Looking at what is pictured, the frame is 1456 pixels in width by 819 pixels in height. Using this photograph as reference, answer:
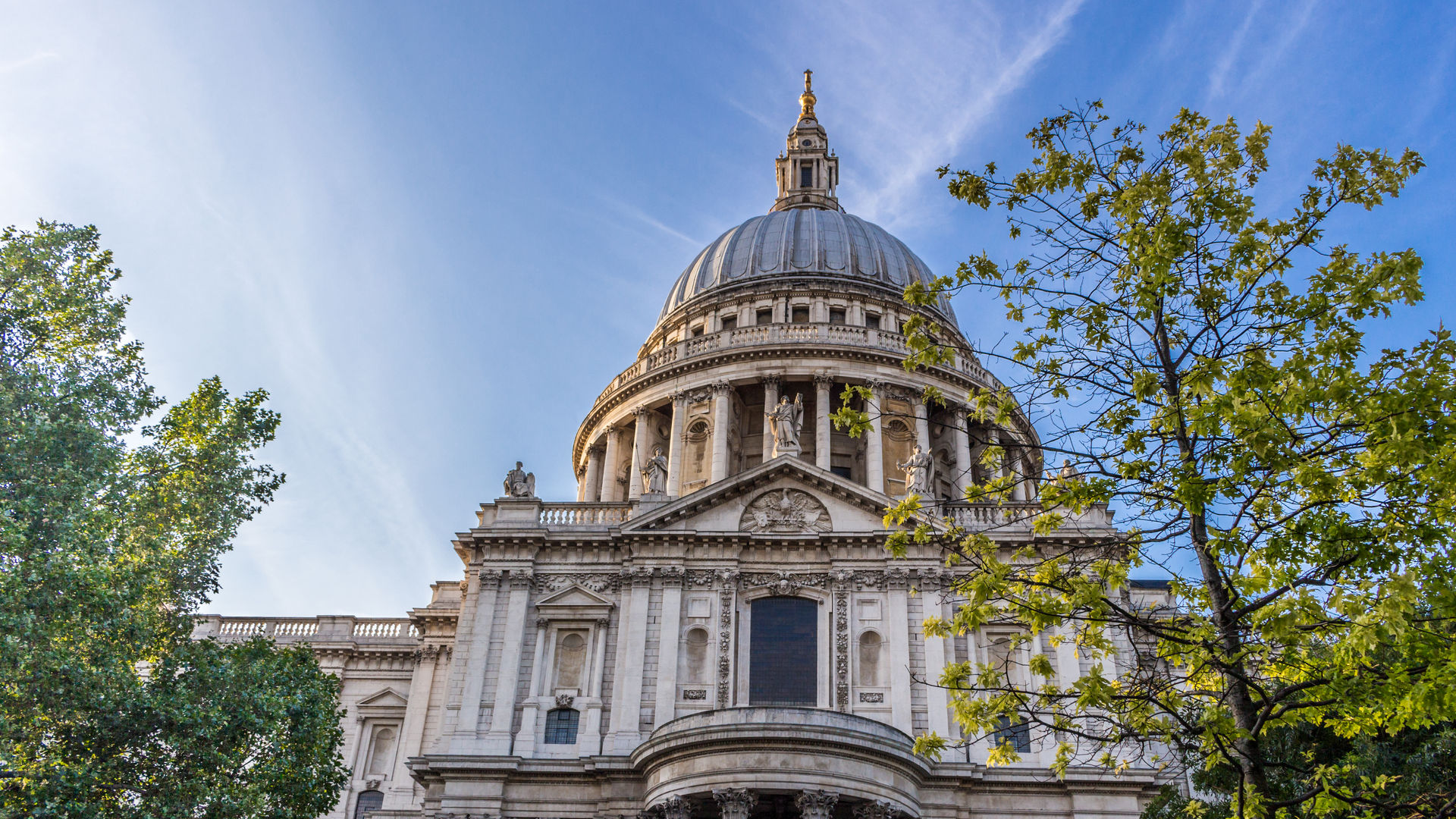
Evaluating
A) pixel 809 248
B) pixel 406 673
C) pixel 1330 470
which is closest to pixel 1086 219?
pixel 1330 470

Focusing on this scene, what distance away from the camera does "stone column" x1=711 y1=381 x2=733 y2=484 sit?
147ft

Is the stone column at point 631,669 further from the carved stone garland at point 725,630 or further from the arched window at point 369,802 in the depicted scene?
the arched window at point 369,802

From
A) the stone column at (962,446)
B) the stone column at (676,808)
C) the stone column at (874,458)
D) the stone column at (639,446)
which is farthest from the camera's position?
the stone column at (639,446)

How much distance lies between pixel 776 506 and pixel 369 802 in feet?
60.8

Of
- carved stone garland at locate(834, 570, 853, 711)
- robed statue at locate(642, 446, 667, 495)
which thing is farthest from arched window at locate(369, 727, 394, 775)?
carved stone garland at locate(834, 570, 853, 711)

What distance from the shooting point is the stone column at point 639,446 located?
46.9m

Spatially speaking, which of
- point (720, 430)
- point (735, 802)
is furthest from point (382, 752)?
point (735, 802)

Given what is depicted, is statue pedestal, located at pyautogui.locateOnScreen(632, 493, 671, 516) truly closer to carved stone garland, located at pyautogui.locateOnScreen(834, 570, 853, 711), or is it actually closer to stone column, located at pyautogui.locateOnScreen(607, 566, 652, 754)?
stone column, located at pyautogui.locateOnScreen(607, 566, 652, 754)

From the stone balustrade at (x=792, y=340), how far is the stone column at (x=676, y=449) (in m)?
1.99

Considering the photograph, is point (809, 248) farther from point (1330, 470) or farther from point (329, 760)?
point (1330, 470)

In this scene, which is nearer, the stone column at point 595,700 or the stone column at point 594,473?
the stone column at point 595,700

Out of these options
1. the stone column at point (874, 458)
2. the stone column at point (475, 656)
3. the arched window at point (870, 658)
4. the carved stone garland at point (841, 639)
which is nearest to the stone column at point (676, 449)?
the stone column at point (874, 458)

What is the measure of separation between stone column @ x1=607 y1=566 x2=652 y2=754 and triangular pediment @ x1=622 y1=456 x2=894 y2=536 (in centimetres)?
165

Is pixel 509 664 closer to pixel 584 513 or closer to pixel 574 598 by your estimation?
pixel 574 598
